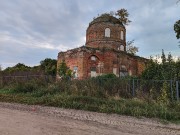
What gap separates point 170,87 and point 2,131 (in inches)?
400

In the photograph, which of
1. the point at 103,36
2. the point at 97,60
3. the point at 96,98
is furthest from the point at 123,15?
the point at 96,98

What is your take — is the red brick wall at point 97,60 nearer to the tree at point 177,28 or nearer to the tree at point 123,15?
the tree at point 177,28

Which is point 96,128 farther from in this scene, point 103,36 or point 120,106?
point 103,36

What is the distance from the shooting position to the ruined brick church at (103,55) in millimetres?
28750

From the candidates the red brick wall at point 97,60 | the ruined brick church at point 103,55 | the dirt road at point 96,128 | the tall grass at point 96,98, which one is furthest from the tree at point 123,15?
the dirt road at point 96,128

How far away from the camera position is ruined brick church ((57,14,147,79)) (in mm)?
28750

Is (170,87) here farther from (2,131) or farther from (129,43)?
(129,43)

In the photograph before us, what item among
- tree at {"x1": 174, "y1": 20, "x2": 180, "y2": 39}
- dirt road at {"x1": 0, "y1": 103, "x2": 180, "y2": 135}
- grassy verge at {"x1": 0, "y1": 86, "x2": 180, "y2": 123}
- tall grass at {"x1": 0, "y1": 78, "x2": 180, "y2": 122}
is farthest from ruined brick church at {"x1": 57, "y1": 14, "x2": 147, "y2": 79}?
dirt road at {"x1": 0, "y1": 103, "x2": 180, "y2": 135}

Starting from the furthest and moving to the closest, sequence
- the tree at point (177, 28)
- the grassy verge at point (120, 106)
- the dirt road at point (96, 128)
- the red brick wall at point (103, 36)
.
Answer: the red brick wall at point (103, 36) → the tree at point (177, 28) → the grassy verge at point (120, 106) → the dirt road at point (96, 128)

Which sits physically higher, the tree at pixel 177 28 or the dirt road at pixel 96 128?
the tree at pixel 177 28

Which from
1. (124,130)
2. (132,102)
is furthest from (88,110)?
(124,130)

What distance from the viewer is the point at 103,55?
30.6 metres

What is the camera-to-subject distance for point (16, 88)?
56.5 ft

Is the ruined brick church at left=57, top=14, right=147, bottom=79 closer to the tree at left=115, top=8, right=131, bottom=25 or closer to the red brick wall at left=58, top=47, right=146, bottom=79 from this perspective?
the red brick wall at left=58, top=47, right=146, bottom=79
